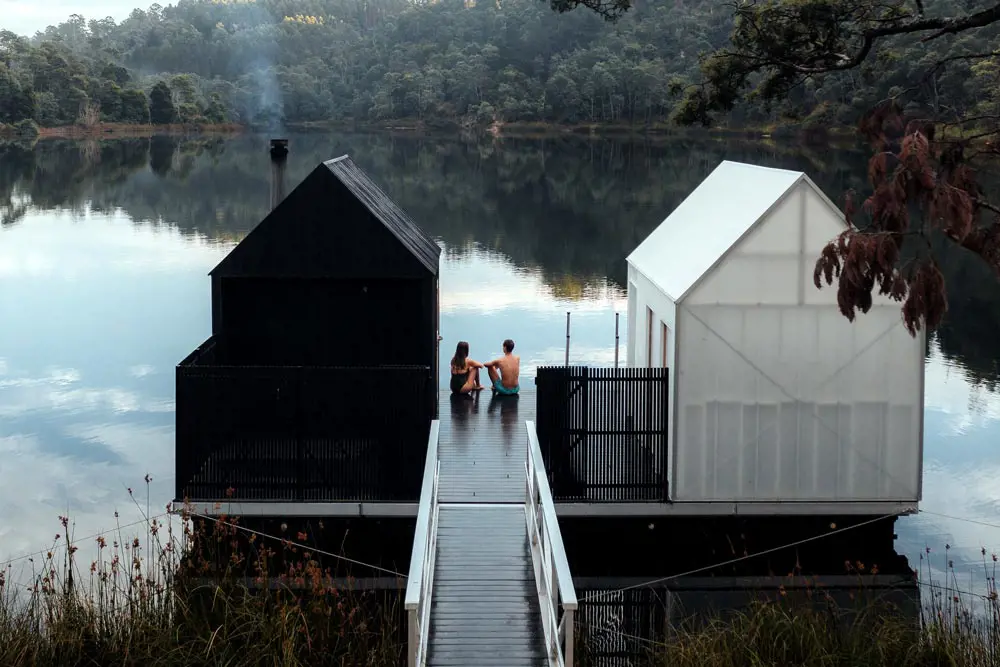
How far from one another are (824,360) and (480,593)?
5.01m

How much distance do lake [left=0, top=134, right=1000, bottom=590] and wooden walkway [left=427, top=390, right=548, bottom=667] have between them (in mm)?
4421

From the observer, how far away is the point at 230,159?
85.0 m

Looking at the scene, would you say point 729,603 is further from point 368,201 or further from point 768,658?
point 368,201

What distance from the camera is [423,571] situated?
33.7 ft

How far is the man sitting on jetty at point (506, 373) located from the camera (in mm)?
19172

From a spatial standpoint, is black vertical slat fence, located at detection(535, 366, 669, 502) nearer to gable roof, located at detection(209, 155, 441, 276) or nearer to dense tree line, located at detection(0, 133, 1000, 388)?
gable roof, located at detection(209, 155, 441, 276)

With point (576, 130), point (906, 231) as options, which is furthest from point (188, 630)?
point (576, 130)

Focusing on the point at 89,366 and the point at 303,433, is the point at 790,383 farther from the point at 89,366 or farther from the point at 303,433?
the point at 89,366

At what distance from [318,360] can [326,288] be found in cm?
90

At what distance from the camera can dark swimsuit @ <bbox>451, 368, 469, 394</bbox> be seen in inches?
761

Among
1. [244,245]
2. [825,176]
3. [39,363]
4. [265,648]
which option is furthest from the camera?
[825,176]

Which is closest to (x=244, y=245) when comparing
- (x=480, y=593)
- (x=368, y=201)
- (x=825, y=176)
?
(x=368, y=201)

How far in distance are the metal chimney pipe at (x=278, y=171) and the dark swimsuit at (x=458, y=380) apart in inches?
138

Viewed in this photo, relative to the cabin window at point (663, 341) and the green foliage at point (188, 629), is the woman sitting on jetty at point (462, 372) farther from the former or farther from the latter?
the green foliage at point (188, 629)
